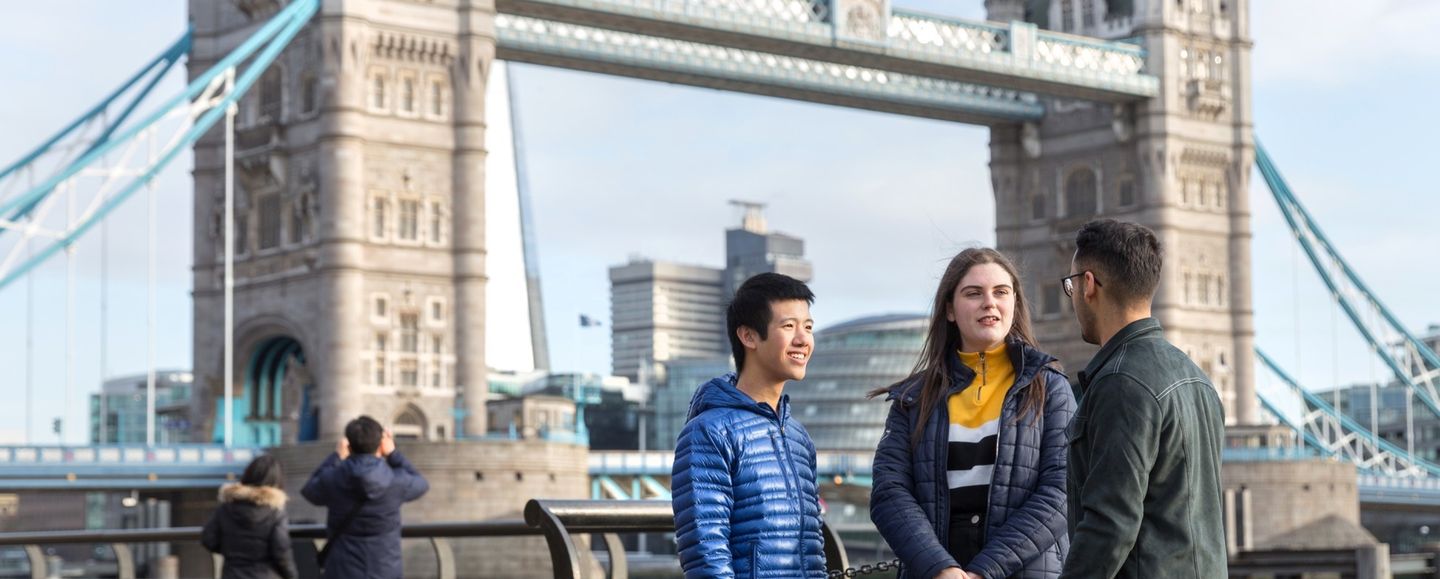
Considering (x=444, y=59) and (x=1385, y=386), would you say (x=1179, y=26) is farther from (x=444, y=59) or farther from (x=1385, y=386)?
(x=1385, y=386)

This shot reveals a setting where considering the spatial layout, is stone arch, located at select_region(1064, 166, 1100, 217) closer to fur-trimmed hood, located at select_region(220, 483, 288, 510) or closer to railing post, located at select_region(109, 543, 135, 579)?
railing post, located at select_region(109, 543, 135, 579)

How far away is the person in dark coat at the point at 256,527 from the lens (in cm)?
807

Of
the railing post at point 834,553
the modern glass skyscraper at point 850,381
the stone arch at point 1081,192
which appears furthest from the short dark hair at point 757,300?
the modern glass skyscraper at point 850,381

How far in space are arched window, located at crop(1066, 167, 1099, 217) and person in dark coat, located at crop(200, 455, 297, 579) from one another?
41903mm

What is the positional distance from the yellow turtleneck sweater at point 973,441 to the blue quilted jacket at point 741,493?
1.21ft

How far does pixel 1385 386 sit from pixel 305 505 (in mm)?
77528

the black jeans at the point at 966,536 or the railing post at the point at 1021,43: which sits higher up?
the railing post at the point at 1021,43

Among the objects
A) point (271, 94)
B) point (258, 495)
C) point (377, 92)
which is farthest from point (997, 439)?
point (271, 94)

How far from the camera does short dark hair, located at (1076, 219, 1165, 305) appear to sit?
4590mm

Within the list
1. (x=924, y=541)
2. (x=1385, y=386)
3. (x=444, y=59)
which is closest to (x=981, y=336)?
(x=924, y=541)

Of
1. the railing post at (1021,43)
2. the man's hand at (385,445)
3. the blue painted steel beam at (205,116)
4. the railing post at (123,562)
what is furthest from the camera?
the railing post at (1021,43)

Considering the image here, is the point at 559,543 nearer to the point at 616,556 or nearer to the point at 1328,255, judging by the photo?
the point at 616,556

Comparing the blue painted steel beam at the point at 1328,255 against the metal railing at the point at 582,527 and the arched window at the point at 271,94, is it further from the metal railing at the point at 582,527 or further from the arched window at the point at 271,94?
the metal railing at the point at 582,527

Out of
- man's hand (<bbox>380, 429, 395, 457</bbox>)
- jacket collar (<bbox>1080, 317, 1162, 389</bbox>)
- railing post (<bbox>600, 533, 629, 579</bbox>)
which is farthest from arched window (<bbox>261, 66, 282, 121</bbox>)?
jacket collar (<bbox>1080, 317, 1162, 389</bbox>)
